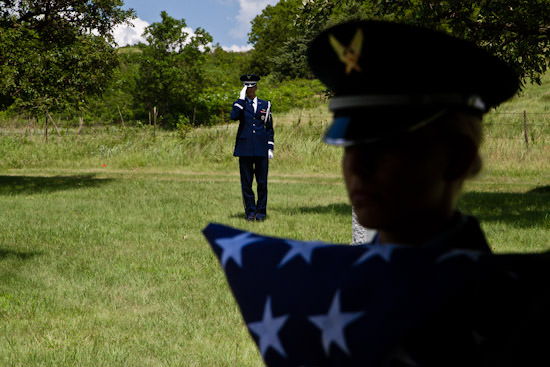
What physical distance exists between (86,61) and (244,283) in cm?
1576

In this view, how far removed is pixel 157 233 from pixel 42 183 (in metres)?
9.52

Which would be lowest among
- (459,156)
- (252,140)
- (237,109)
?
(252,140)

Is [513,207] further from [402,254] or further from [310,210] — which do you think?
[402,254]

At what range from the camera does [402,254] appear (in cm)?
97

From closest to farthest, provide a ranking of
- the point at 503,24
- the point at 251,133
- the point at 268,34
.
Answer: the point at 503,24, the point at 251,133, the point at 268,34

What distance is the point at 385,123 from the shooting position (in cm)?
107

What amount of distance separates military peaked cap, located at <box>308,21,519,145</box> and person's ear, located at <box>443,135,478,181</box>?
0.06m

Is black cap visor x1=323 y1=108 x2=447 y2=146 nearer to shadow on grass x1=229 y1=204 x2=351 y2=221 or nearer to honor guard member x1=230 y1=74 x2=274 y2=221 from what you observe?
honor guard member x1=230 y1=74 x2=274 y2=221

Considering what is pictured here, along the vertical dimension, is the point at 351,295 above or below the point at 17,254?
above

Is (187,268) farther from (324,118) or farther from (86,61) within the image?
(324,118)

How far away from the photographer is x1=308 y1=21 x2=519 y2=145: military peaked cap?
1068 mm

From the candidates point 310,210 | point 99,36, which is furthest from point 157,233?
point 99,36

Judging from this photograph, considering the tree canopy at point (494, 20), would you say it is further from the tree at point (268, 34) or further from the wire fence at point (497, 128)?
the tree at point (268, 34)

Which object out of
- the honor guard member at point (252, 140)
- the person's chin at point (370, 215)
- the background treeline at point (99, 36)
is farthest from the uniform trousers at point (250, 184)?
the person's chin at point (370, 215)
